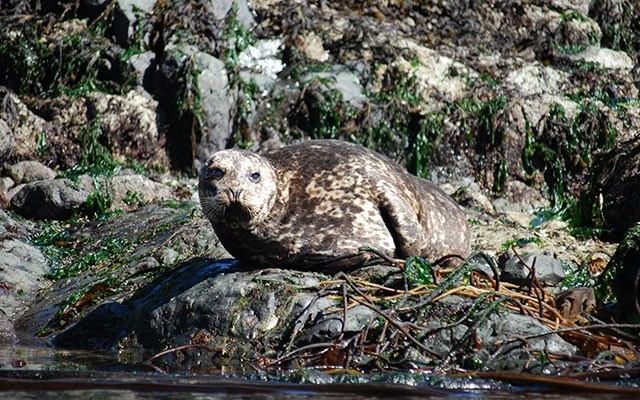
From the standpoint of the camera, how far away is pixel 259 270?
5.34 meters

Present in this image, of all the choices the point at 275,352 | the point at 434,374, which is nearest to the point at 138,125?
the point at 275,352

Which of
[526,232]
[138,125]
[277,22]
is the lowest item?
[526,232]

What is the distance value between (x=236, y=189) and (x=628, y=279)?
2229 mm

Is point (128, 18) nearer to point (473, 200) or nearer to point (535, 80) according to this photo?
point (473, 200)

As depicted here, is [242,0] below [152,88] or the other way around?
the other way around

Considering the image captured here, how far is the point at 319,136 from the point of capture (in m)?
10.9

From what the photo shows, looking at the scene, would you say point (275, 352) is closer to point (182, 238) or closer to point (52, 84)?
point (182, 238)

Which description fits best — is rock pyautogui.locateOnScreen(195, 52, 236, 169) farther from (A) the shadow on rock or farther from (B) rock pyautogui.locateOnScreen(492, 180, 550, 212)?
(A) the shadow on rock

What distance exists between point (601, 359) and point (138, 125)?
7536 mm

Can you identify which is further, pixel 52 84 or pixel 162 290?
pixel 52 84

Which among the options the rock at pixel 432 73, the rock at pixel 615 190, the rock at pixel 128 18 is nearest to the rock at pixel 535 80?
the rock at pixel 432 73

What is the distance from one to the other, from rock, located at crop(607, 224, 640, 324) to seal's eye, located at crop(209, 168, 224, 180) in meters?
2.28

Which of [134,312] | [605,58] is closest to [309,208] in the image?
[134,312]

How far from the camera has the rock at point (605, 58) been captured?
1300 cm
